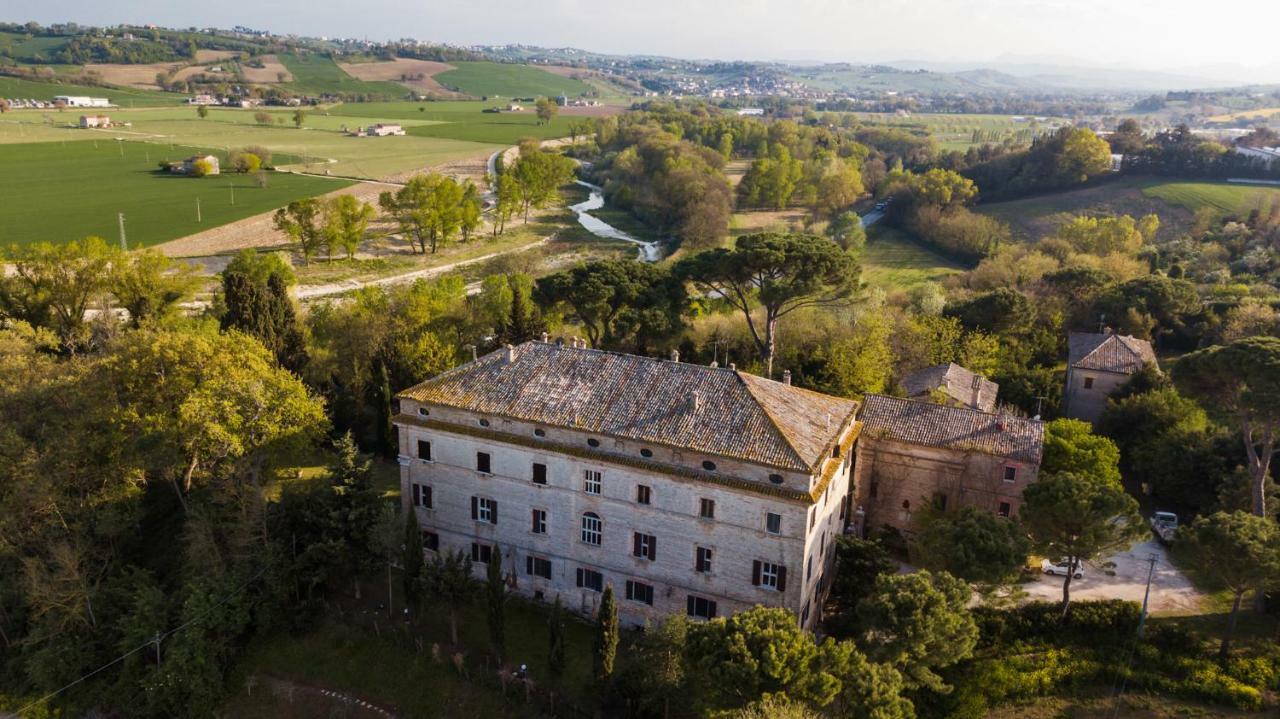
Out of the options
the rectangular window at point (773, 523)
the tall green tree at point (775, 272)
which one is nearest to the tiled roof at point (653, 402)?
the rectangular window at point (773, 523)

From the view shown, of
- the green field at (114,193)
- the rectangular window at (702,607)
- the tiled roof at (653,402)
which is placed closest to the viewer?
the tiled roof at (653,402)

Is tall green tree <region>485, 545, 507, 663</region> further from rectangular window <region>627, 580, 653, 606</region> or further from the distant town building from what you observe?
the distant town building

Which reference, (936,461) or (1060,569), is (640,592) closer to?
(936,461)

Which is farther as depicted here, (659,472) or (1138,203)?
(1138,203)

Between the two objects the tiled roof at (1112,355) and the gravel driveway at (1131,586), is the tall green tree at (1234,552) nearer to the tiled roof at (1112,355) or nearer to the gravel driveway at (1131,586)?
the gravel driveway at (1131,586)

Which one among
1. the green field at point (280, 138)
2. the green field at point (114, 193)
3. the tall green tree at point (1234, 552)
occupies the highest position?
the green field at point (280, 138)

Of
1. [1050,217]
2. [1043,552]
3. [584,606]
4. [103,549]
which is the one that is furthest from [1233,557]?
[1050,217]

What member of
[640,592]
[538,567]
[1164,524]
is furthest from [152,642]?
[1164,524]
